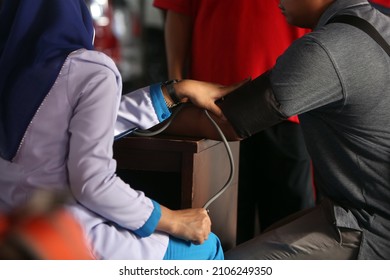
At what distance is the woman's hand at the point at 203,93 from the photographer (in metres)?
1.12

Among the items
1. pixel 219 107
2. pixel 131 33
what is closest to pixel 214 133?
pixel 219 107

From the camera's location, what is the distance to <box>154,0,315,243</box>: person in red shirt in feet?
5.15

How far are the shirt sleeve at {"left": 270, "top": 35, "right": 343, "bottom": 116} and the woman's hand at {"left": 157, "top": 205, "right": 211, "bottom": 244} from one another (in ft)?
0.82

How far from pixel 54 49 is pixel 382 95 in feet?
2.00

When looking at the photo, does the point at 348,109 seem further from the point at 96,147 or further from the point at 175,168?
the point at 96,147

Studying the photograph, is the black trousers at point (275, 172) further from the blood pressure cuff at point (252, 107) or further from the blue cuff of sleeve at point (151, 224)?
the blue cuff of sleeve at point (151, 224)

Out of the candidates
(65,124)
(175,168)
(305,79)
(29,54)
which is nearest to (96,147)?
(65,124)

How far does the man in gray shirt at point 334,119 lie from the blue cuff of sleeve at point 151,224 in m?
0.27

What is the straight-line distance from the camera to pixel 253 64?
1.58 meters

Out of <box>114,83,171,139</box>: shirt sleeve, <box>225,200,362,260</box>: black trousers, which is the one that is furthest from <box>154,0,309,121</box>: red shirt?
<box>114,83,171,139</box>: shirt sleeve

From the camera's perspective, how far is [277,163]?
1604mm

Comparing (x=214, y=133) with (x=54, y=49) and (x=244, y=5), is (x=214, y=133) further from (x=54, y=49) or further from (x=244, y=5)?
(x=244, y=5)

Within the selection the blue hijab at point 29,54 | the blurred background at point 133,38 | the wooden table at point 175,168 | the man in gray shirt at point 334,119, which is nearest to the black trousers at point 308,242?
the man in gray shirt at point 334,119

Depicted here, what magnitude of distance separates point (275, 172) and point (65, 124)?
838 mm
